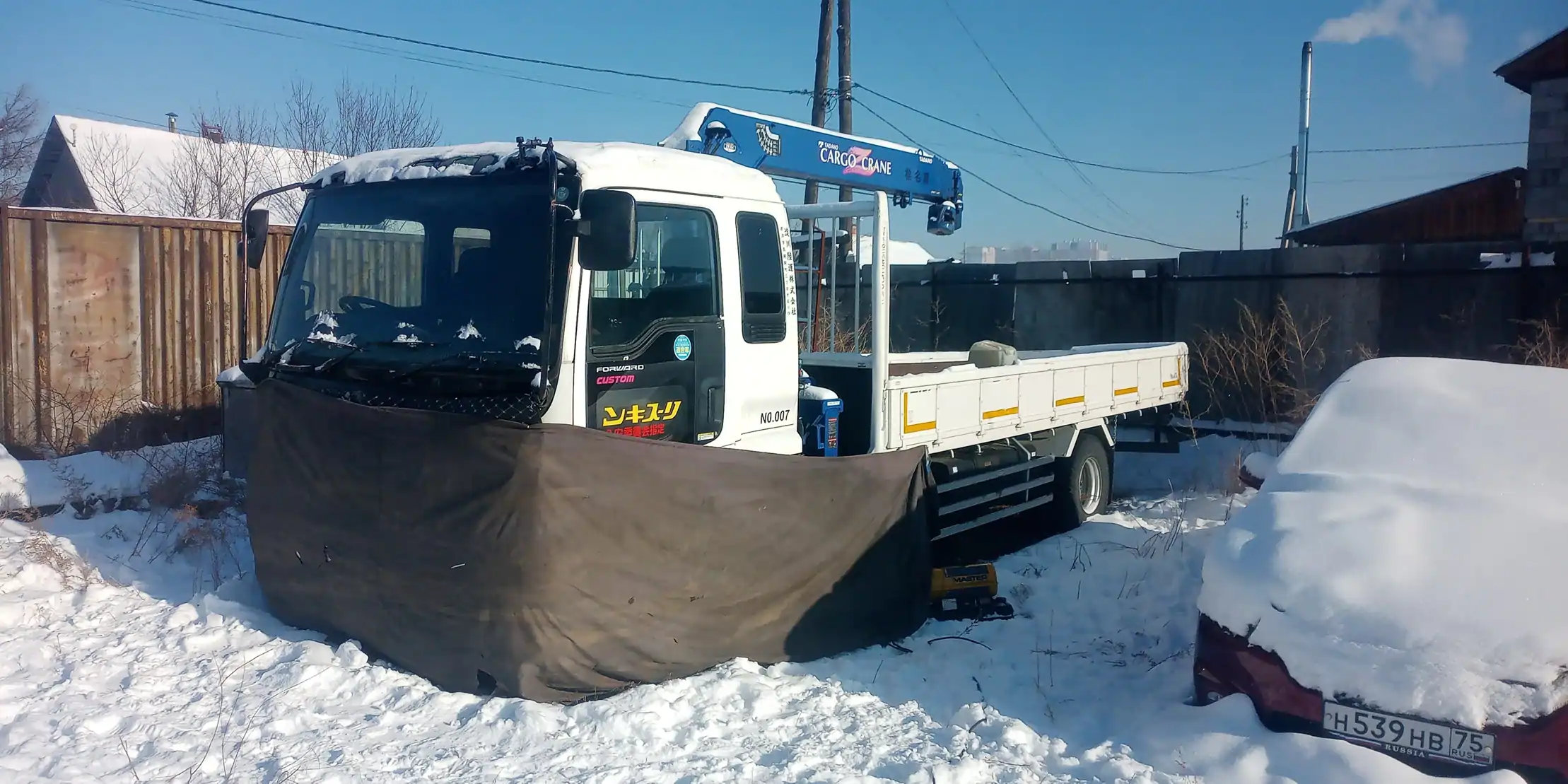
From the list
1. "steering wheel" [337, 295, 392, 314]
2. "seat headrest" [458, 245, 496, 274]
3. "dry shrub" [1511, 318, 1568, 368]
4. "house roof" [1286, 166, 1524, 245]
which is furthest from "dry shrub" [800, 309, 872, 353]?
"house roof" [1286, 166, 1524, 245]

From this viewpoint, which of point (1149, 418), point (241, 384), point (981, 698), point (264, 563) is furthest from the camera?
point (1149, 418)

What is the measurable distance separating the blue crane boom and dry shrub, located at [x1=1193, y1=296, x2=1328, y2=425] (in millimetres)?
5637

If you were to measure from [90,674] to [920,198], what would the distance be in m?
6.26

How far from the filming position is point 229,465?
303 inches

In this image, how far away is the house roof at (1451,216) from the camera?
1889cm

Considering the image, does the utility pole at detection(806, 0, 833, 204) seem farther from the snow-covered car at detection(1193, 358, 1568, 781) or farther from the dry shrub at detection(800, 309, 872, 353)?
the snow-covered car at detection(1193, 358, 1568, 781)

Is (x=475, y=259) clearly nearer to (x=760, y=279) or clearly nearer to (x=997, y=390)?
(x=760, y=279)

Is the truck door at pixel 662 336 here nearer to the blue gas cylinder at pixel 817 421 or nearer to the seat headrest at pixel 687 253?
the seat headrest at pixel 687 253

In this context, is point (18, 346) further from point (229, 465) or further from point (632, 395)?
point (632, 395)

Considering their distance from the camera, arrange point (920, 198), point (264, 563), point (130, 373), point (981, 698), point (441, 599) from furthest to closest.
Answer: point (130, 373) < point (920, 198) < point (264, 563) < point (981, 698) < point (441, 599)

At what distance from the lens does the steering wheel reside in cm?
481

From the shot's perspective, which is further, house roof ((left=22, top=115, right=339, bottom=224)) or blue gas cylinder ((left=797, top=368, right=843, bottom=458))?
house roof ((left=22, top=115, right=339, bottom=224))

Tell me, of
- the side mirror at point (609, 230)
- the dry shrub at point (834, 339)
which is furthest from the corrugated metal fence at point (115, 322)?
the side mirror at point (609, 230)

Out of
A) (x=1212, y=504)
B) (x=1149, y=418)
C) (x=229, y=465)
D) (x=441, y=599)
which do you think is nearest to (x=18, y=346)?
(x=229, y=465)
